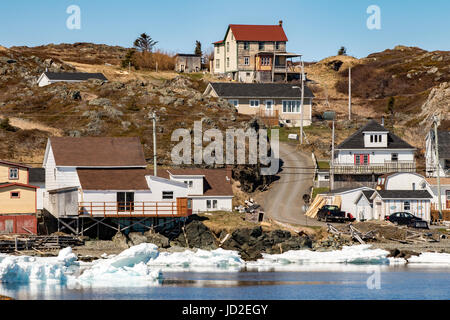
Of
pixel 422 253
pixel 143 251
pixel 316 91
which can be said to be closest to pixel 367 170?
pixel 422 253

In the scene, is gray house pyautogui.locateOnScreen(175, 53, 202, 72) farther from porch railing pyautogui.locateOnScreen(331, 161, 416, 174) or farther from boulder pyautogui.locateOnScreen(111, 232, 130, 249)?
boulder pyautogui.locateOnScreen(111, 232, 130, 249)

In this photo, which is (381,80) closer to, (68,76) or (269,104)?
(269,104)

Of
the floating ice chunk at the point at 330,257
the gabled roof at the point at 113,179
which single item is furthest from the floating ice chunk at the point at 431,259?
the gabled roof at the point at 113,179

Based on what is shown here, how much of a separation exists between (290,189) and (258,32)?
59.5 metres

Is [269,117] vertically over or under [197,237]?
over

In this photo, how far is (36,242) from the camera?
197ft

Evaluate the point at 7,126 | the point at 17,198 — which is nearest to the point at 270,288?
the point at 17,198

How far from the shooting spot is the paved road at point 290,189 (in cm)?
7562

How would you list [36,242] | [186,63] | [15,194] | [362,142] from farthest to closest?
[186,63] → [362,142] → [15,194] → [36,242]

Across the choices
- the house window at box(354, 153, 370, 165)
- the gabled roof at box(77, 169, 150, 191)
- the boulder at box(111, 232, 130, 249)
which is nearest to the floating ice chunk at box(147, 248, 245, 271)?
the boulder at box(111, 232, 130, 249)

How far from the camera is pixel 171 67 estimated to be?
498 ft

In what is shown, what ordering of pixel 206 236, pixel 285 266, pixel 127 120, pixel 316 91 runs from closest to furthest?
pixel 285 266 → pixel 206 236 → pixel 127 120 → pixel 316 91
